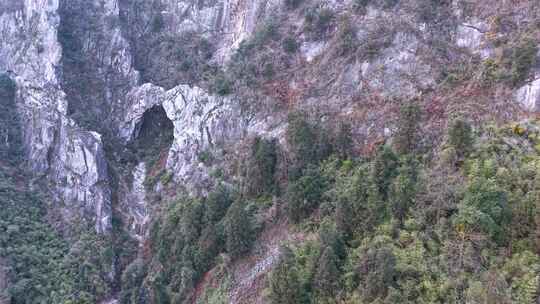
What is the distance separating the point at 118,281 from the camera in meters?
28.2

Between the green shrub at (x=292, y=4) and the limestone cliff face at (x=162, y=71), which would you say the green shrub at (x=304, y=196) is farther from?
the green shrub at (x=292, y=4)

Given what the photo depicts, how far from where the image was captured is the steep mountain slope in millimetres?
20875

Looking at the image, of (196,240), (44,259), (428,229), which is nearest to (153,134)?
(44,259)

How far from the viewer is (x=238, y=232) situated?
22469 mm

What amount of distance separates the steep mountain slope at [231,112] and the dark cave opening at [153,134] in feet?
0.44

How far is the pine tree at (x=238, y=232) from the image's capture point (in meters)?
22.5

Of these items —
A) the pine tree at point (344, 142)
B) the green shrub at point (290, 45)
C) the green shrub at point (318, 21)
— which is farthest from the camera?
the green shrub at point (290, 45)

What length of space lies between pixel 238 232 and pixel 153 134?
49.8 ft

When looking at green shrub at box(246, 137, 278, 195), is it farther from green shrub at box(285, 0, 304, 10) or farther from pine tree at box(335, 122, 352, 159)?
green shrub at box(285, 0, 304, 10)

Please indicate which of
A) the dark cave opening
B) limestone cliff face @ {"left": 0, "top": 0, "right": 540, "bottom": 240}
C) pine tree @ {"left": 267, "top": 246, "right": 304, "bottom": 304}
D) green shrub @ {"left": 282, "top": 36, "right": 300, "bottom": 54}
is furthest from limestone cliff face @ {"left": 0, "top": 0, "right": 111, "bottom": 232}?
pine tree @ {"left": 267, "top": 246, "right": 304, "bottom": 304}

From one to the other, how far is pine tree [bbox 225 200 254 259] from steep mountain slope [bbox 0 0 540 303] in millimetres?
101

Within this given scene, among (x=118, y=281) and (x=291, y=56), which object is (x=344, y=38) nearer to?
(x=291, y=56)

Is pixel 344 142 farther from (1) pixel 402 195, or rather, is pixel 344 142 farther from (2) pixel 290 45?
(2) pixel 290 45

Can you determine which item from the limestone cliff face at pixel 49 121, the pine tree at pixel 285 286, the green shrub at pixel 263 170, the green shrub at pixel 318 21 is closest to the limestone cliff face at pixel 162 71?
the limestone cliff face at pixel 49 121
